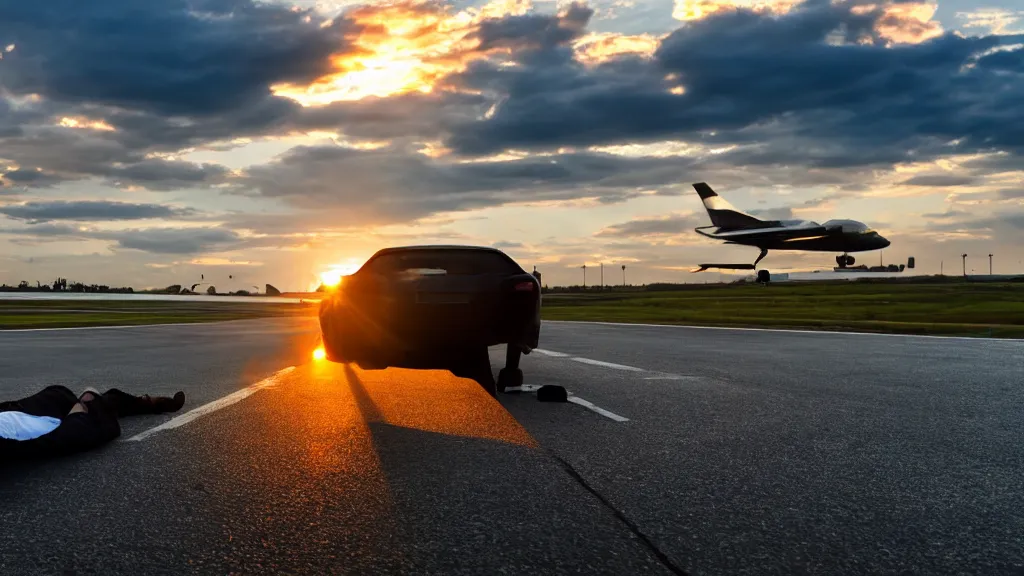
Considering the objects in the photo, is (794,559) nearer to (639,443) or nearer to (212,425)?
(639,443)

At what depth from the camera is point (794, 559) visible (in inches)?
142

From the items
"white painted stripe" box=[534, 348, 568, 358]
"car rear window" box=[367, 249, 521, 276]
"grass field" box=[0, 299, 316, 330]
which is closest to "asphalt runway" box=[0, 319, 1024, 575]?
"car rear window" box=[367, 249, 521, 276]

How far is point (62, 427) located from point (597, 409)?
4.60 metres

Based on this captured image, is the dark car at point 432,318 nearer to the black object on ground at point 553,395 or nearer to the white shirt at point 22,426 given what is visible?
the black object on ground at point 553,395

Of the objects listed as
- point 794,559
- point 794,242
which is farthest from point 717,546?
point 794,242

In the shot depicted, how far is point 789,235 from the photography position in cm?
6856

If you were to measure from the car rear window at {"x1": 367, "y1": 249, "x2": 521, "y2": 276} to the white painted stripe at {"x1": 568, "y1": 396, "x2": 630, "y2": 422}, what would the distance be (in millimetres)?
1632

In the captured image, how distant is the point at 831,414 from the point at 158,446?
5837 mm

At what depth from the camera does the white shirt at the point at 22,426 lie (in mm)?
5312

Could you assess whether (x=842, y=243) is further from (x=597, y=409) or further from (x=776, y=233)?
(x=597, y=409)

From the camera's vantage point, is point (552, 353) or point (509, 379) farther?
point (552, 353)

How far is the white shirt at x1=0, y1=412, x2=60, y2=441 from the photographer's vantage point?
17.4 ft

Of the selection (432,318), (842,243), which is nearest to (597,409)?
(432,318)

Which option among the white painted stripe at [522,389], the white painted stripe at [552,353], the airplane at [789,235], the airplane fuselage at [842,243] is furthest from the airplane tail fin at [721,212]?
the white painted stripe at [522,389]
